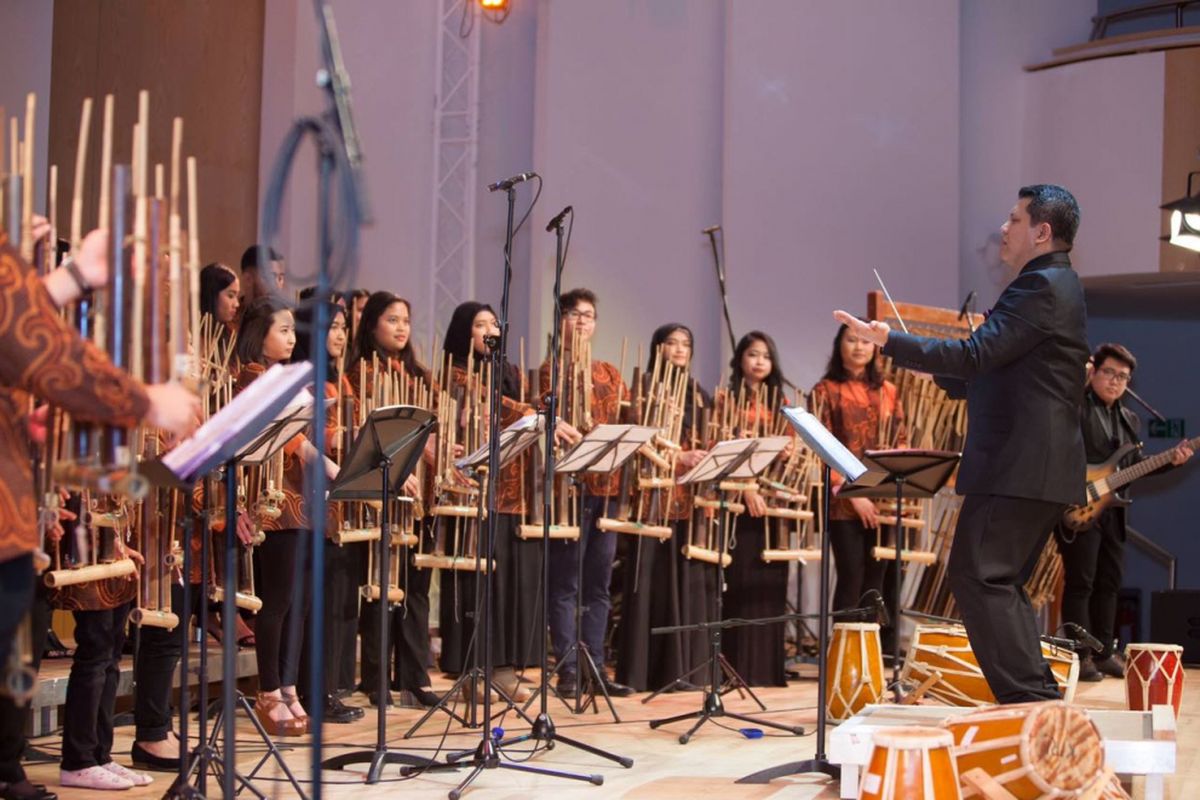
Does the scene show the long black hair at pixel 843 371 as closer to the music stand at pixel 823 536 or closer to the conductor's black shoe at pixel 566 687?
the conductor's black shoe at pixel 566 687

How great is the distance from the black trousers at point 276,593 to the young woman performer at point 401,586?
612mm

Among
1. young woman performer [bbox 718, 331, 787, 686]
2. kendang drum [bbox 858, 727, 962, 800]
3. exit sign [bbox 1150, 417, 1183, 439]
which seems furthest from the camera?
exit sign [bbox 1150, 417, 1183, 439]

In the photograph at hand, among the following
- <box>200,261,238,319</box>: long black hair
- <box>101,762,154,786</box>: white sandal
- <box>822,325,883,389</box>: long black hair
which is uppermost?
<box>200,261,238,319</box>: long black hair

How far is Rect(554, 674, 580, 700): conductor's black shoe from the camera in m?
6.52

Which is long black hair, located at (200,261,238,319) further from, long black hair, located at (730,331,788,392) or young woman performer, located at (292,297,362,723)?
long black hair, located at (730,331,788,392)

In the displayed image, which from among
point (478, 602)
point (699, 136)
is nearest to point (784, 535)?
point (478, 602)

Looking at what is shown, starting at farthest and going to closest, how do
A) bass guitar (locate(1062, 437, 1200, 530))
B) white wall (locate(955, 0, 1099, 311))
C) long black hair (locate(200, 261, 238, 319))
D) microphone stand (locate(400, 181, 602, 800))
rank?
white wall (locate(955, 0, 1099, 311))
bass guitar (locate(1062, 437, 1200, 530))
long black hair (locate(200, 261, 238, 319))
microphone stand (locate(400, 181, 602, 800))

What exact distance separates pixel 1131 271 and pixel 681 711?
202 inches

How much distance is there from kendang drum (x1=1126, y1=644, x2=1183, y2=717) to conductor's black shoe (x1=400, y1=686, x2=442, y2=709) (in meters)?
2.98

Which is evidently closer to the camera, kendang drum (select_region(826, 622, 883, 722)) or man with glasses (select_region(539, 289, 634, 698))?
kendang drum (select_region(826, 622, 883, 722))

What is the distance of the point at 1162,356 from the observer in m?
11.5

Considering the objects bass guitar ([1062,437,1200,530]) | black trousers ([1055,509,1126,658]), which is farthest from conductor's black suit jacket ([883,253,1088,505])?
black trousers ([1055,509,1126,658])

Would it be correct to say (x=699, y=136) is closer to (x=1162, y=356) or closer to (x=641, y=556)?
(x=641, y=556)

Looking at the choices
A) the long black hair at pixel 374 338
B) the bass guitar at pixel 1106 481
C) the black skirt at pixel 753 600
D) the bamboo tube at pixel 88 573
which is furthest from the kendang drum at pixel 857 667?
the bamboo tube at pixel 88 573
